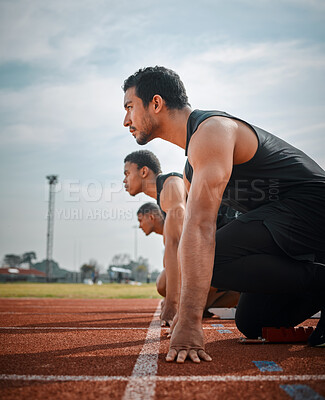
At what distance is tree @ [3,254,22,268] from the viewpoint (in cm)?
10599

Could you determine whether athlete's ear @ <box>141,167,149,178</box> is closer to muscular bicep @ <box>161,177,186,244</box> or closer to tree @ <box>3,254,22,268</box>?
muscular bicep @ <box>161,177,186,244</box>

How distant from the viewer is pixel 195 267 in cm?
205

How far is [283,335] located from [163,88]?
75.0 inches

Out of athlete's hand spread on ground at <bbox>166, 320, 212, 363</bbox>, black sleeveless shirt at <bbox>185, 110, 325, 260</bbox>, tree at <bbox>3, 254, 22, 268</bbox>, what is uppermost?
black sleeveless shirt at <bbox>185, 110, 325, 260</bbox>

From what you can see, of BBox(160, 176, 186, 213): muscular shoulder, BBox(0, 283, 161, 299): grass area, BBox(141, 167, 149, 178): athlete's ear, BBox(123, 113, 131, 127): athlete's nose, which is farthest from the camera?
BBox(0, 283, 161, 299): grass area

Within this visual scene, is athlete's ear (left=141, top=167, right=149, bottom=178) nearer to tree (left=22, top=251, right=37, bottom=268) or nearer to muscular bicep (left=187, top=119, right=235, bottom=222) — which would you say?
muscular bicep (left=187, top=119, right=235, bottom=222)

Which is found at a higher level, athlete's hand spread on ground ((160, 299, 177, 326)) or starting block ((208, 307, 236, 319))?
athlete's hand spread on ground ((160, 299, 177, 326))

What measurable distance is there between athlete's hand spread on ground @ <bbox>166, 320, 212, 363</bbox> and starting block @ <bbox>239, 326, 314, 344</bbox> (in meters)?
0.89

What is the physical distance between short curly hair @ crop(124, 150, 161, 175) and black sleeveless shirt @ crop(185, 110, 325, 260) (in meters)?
3.36

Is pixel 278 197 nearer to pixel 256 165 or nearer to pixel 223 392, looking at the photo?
pixel 256 165

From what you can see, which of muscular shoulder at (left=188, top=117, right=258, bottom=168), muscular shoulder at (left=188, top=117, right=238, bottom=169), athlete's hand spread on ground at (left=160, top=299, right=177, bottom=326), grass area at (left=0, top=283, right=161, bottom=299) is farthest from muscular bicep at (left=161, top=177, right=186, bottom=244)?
grass area at (left=0, top=283, right=161, bottom=299)

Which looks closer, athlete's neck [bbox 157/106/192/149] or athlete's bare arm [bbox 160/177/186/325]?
athlete's neck [bbox 157/106/192/149]

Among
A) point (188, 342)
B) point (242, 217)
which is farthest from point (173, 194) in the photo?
point (188, 342)

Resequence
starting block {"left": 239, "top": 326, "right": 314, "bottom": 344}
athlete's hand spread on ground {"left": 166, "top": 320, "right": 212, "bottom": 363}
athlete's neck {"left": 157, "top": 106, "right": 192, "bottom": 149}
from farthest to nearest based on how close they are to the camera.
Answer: athlete's neck {"left": 157, "top": 106, "right": 192, "bottom": 149} < starting block {"left": 239, "top": 326, "right": 314, "bottom": 344} < athlete's hand spread on ground {"left": 166, "top": 320, "right": 212, "bottom": 363}
